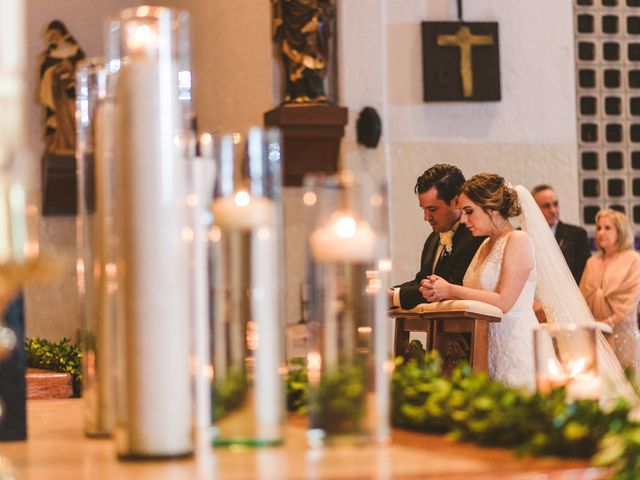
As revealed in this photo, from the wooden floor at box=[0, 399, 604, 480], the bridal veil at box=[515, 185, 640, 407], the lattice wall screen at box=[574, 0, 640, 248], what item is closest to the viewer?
the wooden floor at box=[0, 399, 604, 480]

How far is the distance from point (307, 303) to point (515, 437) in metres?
0.34

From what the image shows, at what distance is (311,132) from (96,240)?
7.02 m

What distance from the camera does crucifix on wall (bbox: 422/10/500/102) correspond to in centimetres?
920

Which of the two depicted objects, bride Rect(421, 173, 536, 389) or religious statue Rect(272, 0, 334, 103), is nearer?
bride Rect(421, 173, 536, 389)

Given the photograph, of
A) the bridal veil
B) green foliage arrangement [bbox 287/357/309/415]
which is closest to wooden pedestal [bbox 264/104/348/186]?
the bridal veil

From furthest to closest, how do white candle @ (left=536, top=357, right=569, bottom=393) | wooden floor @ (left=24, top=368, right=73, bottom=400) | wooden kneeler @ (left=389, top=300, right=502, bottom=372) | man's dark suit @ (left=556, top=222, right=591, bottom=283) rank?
man's dark suit @ (left=556, top=222, right=591, bottom=283)
wooden kneeler @ (left=389, top=300, right=502, bottom=372)
wooden floor @ (left=24, top=368, right=73, bottom=400)
white candle @ (left=536, top=357, right=569, bottom=393)

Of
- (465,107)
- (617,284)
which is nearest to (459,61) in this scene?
(465,107)

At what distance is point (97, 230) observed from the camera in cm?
183

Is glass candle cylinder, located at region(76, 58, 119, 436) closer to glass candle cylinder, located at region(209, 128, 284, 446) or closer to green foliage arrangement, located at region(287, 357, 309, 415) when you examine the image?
glass candle cylinder, located at region(209, 128, 284, 446)

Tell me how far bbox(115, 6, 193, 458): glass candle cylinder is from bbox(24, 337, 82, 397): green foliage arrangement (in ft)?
8.50

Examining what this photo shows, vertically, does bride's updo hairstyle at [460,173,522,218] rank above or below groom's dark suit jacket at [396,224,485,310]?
above

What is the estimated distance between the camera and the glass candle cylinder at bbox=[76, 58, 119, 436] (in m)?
1.71

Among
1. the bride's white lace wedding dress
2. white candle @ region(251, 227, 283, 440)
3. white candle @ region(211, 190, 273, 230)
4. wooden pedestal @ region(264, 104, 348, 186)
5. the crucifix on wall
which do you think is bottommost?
the bride's white lace wedding dress

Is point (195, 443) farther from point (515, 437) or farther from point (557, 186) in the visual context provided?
point (557, 186)
